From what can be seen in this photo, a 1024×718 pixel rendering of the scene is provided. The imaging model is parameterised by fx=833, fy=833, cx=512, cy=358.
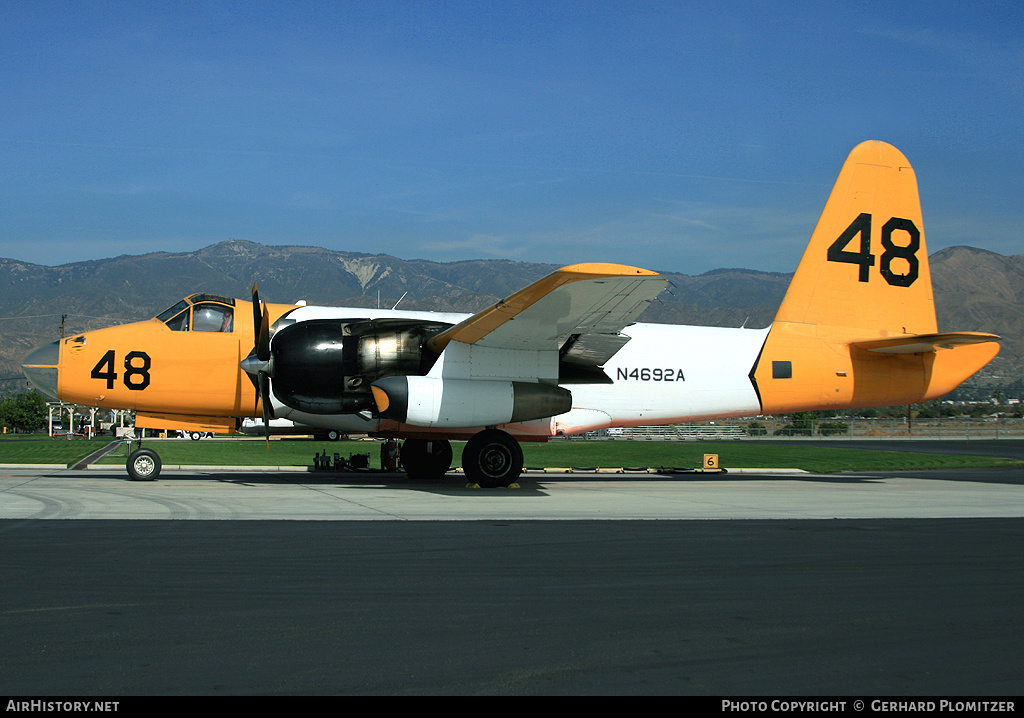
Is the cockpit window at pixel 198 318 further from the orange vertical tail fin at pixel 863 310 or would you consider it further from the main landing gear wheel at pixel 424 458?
the orange vertical tail fin at pixel 863 310

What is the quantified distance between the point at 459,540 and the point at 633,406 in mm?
10204

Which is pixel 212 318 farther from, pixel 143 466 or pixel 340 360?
pixel 340 360

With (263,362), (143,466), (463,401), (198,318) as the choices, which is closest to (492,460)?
(463,401)

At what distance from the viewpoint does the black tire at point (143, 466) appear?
18188 millimetres

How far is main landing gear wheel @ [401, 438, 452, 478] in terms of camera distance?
66.3 feet

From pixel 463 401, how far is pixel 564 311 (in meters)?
2.76

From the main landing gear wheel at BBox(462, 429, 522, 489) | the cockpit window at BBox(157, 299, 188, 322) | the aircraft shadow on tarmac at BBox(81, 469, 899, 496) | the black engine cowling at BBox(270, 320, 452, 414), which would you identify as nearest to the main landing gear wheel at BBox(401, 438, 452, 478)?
the aircraft shadow on tarmac at BBox(81, 469, 899, 496)

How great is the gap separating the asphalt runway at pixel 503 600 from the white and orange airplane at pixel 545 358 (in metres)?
3.86

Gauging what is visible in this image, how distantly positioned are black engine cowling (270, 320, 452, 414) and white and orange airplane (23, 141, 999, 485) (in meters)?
0.03

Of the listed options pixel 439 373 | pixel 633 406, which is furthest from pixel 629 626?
pixel 633 406

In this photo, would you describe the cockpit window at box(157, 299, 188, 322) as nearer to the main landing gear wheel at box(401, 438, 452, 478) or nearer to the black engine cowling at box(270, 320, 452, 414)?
the black engine cowling at box(270, 320, 452, 414)

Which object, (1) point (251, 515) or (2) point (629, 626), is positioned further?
(1) point (251, 515)

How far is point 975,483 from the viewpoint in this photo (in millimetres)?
20531

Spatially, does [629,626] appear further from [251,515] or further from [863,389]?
[863,389]
